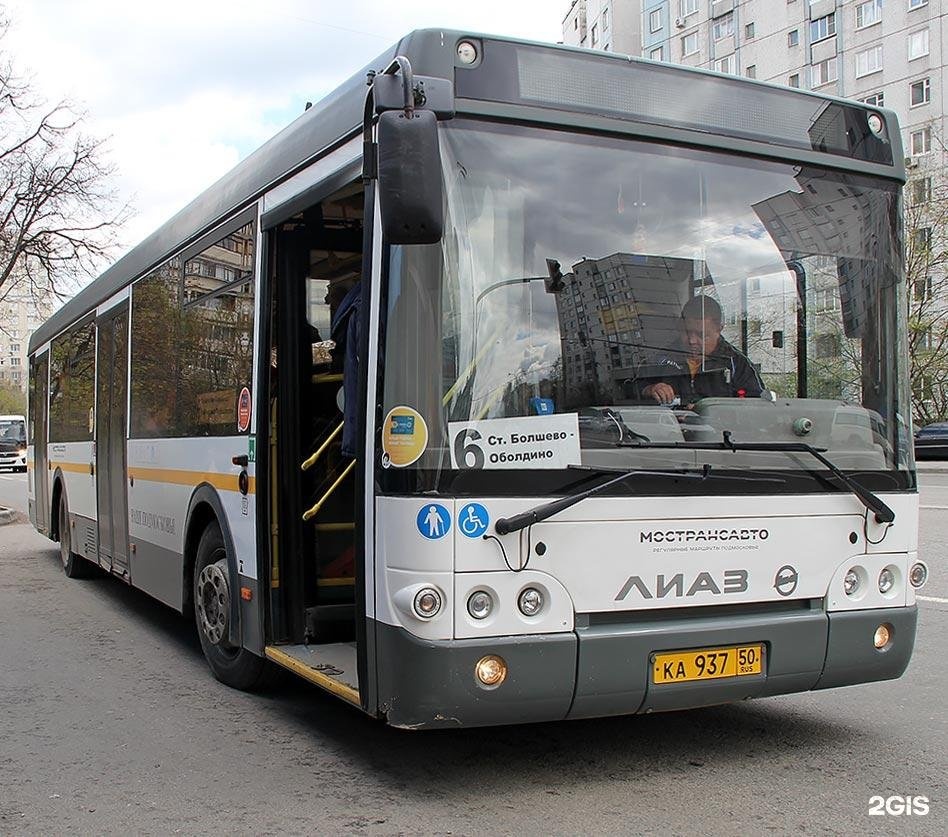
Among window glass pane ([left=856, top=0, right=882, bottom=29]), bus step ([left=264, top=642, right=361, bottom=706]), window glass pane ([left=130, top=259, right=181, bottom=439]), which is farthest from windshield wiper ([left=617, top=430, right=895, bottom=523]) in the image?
window glass pane ([left=856, top=0, right=882, bottom=29])

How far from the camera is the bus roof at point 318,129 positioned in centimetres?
477

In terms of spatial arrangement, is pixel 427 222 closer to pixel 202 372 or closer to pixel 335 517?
pixel 335 517

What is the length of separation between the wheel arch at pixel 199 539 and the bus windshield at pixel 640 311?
7.65 feet

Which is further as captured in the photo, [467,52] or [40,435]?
[40,435]

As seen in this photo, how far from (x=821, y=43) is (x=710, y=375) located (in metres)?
59.6

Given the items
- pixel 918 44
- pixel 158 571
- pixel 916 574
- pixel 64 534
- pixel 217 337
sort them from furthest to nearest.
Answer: pixel 918 44 → pixel 64 534 → pixel 158 571 → pixel 217 337 → pixel 916 574

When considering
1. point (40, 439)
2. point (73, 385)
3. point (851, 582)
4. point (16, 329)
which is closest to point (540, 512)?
point (851, 582)

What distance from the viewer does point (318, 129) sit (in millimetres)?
5832

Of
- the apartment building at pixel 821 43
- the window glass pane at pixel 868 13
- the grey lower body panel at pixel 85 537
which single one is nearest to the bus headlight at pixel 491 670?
the grey lower body panel at pixel 85 537

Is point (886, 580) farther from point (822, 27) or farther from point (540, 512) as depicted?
point (822, 27)

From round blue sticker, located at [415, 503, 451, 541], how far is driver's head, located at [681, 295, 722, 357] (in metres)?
1.37

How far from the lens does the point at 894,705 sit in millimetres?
6375

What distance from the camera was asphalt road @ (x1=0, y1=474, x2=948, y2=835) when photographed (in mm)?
4637

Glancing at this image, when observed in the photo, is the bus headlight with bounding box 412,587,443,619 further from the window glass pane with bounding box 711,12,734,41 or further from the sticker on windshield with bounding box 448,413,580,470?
the window glass pane with bounding box 711,12,734,41
